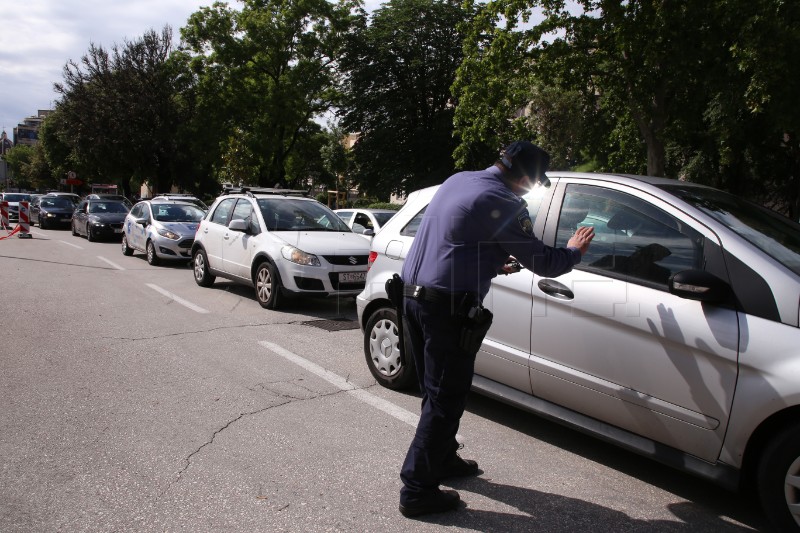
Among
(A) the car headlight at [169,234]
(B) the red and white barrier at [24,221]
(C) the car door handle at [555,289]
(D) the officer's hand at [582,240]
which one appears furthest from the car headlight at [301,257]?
(B) the red and white barrier at [24,221]

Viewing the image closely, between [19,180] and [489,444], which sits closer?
[489,444]

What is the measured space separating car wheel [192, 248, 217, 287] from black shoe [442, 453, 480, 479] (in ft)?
27.0

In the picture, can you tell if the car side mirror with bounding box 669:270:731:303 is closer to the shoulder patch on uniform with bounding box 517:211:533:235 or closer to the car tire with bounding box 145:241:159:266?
the shoulder patch on uniform with bounding box 517:211:533:235

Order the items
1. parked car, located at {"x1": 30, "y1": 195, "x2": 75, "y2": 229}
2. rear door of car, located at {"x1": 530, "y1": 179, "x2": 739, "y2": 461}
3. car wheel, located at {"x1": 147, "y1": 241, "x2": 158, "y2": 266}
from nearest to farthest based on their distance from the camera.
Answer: rear door of car, located at {"x1": 530, "y1": 179, "x2": 739, "y2": 461}, car wheel, located at {"x1": 147, "y1": 241, "x2": 158, "y2": 266}, parked car, located at {"x1": 30, "y1": 195, "x2": 75, "y2": 229}

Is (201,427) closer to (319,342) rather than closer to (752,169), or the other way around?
(319,342)

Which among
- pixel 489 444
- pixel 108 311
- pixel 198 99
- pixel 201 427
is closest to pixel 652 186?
pixel 489 444

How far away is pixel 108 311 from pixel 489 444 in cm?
627

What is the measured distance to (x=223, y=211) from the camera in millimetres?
10664

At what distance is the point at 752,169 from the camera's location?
2233cm

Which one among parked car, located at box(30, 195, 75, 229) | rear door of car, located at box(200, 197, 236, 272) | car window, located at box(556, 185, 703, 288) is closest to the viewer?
car window, located at box(556, 185, 703, 288)

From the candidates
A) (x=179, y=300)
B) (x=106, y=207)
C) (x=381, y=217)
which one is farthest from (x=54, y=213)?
(x=179, y=300)

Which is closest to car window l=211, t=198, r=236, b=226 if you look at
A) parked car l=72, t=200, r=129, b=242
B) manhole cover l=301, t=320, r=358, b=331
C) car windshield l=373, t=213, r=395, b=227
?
manhole cover l=301, t=320, r=358, b=331

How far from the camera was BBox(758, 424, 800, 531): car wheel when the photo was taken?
2.85 m

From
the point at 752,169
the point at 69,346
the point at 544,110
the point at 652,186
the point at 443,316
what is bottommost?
the point at 69,346
